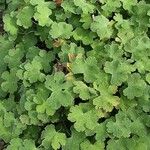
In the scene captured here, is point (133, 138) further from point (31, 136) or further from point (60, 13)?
point (60, 13)

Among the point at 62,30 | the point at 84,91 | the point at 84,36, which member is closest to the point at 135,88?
the point at 84,91

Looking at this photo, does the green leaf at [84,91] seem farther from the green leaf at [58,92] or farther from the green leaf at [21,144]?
the green leaf at [21,144]

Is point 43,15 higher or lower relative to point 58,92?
higher

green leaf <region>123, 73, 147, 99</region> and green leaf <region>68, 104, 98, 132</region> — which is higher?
green leaf <region>123, 73, 147, 99</region>

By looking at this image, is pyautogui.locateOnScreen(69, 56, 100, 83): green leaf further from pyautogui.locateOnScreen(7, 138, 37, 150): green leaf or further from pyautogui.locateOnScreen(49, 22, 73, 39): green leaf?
pyautogui.locateOnScreen(7, 138, 37, 150): green leaf

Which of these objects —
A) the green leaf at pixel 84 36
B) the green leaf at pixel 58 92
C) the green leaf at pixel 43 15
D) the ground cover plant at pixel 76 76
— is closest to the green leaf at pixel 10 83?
the ground cover plant at pixel 76 76

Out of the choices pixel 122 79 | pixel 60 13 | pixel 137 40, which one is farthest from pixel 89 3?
pixel 122 79

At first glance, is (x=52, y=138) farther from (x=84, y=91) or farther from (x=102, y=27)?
(x=102, y=27)

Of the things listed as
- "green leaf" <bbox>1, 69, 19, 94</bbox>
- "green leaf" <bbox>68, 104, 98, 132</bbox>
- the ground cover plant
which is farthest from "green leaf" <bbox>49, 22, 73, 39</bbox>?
"green leaf" <bbox>68, 104, 98, 132</bbox>
